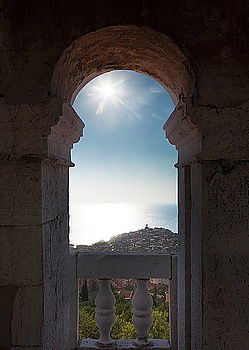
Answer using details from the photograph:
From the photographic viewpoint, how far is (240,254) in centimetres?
224

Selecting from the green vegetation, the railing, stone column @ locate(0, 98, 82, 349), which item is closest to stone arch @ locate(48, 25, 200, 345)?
stone column @ locate(0, 98, 82, 349)

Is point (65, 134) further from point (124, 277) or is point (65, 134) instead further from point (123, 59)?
point (124, 277)

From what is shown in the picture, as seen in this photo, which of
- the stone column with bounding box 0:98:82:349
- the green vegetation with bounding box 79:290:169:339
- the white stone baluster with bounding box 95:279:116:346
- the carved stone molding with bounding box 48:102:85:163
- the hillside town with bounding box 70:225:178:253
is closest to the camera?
the stone column with bounding box 0:98:82:349

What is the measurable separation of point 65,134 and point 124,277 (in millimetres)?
1605

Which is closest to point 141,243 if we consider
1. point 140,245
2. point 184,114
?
point 140,245

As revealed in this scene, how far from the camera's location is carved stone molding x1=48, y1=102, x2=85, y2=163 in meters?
2.31

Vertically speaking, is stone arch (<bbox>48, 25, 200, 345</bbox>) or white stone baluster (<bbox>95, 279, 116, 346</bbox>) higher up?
stone arch (<bbox>48, 25, 200, 345</bbox>)

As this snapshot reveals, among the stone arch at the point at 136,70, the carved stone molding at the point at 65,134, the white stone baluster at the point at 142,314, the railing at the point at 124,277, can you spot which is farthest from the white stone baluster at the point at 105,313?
the carved stone molding at the point at 65,134

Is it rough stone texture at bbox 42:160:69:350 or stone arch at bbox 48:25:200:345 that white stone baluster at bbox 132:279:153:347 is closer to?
stone arch at bbox 48:25:200:345

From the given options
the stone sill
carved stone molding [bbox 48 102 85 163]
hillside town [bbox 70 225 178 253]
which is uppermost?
carved stone molding [bbox 48 102 85 163]

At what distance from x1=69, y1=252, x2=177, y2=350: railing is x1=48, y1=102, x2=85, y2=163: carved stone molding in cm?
114

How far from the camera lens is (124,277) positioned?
3.38 m

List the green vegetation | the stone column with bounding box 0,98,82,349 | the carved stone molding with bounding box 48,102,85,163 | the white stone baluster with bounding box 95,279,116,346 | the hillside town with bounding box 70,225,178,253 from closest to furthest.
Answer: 1. the stone column with bounding box 0,98,82,349
2. the carved stone molding with bounding box 48,102,85,163
3. the white stone baluster with bounding box 95,279,116,346
4. the hillside town with bounding box 70,225,178,253
5. the green vegetation

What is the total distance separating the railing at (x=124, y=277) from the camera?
335 centimetres
